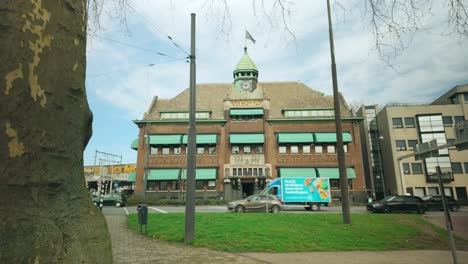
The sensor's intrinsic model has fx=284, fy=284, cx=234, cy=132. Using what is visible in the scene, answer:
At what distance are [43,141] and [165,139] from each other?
36.0 m

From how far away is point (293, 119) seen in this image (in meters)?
37.2

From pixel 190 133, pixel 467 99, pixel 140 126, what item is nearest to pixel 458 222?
pixel 190 133

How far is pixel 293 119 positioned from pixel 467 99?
28591 millimetres

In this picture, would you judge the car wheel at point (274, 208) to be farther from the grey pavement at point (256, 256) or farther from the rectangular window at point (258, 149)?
the rectangular window at point (258, 149)

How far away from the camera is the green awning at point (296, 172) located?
34.3m

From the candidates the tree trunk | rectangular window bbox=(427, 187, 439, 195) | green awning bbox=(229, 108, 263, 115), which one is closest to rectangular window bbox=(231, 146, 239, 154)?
green awning bbox=(229, 108, 263, 115)

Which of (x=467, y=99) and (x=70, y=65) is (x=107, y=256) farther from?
(x=467, y=99)

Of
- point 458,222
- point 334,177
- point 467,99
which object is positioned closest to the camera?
point 458,222

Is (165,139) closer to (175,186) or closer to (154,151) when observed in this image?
(154,151)

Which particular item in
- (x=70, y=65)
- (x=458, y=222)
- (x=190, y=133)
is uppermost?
(x=190, y=133)

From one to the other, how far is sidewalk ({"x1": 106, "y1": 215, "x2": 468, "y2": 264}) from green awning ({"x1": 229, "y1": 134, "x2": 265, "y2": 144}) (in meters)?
27.6

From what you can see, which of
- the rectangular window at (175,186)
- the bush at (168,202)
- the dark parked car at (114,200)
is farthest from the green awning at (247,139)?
the dark parked car at (114,200)

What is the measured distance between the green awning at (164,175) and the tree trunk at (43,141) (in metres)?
34.3

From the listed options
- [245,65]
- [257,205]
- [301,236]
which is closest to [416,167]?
[245,65]
